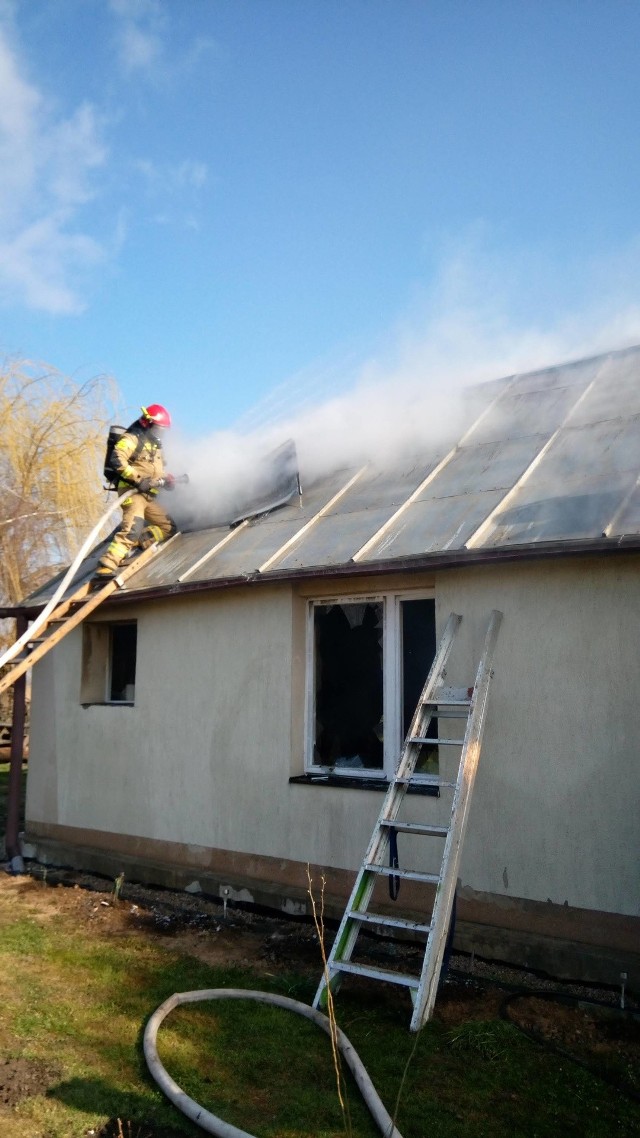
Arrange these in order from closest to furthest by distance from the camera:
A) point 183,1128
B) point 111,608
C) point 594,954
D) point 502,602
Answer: point 183,1128
point 594,954
point 502,602
point 111,608

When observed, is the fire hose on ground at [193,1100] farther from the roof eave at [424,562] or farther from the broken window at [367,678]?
the roof eave at [424,562]

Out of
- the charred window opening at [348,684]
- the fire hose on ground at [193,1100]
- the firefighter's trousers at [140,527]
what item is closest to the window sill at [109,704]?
the firefighter's trousers at [140,527]

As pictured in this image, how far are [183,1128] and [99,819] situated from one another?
5044mm

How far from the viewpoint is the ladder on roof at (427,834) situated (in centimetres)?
424

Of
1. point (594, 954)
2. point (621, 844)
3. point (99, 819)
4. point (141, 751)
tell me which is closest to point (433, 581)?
point (621, 844)

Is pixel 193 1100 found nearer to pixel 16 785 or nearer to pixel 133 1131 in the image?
pixel 133 1131

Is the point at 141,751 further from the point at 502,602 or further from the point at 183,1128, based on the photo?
the point at 183,1128

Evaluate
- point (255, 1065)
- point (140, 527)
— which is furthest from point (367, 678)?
point (140, 527)

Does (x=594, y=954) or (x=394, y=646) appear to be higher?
(x=394, y=646)

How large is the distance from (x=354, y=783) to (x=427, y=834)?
56.4 inches

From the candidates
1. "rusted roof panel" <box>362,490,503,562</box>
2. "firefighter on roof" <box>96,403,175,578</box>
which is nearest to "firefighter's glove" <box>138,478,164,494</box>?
"firefighter on roof" <box>96,403,175,578</box>

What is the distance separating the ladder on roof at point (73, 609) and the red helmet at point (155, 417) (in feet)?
5.18

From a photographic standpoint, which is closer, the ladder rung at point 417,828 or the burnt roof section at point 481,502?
the ladder rung at point 417,828

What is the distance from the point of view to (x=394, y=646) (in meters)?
6.33
